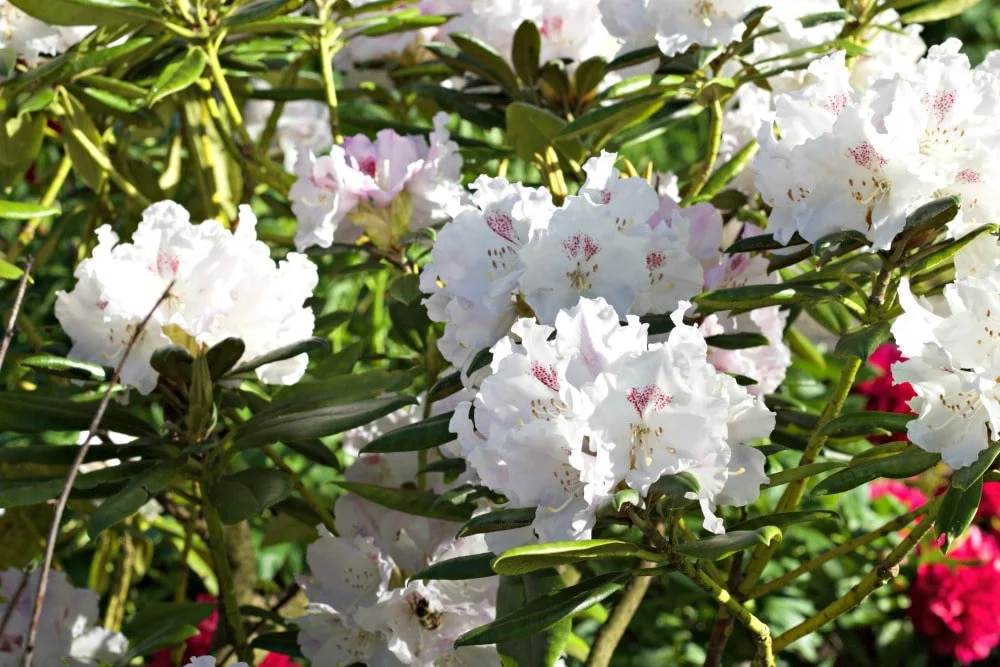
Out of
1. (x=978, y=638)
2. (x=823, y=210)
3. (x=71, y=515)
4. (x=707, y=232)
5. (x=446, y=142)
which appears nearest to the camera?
(x=823, y=210)

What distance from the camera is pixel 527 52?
4.32 feet

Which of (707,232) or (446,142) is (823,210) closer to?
(707,232)

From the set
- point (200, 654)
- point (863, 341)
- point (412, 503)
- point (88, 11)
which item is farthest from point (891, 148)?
point (200, 654)

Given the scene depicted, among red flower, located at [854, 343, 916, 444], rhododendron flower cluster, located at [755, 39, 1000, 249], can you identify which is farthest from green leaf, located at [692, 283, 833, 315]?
red flower, located at [854, 343, 916, 444]

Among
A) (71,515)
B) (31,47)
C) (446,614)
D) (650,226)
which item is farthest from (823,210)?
(71,515)

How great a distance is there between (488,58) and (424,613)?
1.94ft

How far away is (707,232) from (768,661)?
0.35 m

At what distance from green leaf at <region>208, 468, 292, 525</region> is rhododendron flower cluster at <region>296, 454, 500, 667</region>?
0.33ft

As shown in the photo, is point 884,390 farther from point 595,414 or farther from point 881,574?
point 595,414

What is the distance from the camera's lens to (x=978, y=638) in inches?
94.7

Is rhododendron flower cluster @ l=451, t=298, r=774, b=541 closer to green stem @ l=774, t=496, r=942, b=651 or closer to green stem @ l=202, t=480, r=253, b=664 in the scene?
green stem @ l=774, t=496, r=942, b=651

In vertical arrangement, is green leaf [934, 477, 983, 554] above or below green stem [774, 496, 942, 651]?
above

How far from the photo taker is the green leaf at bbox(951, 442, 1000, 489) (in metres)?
0.79

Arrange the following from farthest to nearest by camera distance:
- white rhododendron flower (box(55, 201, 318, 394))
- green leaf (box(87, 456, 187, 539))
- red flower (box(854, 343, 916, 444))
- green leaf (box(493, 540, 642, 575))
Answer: red flower (box(854, 343, 916, 444)), white rhododendron flower (box(55, 201, 318, 394)), green leaf (box(87, 456, 187, 539)), green leaf (box(493, 540, 642, 575))
